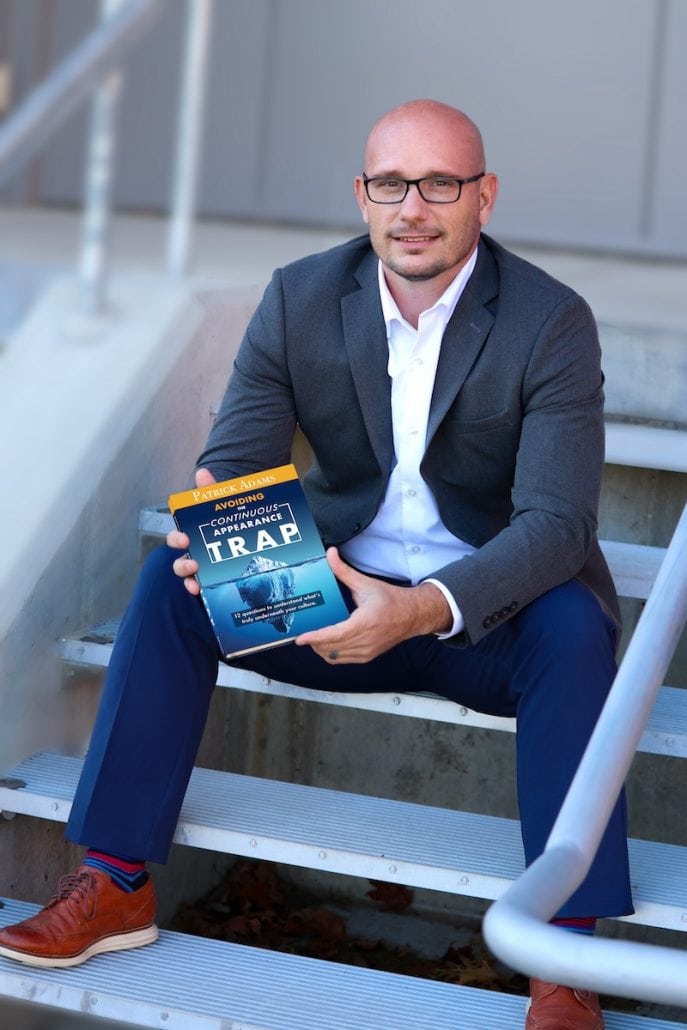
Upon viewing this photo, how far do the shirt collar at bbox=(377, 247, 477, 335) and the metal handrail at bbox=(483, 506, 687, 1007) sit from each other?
0.69 m

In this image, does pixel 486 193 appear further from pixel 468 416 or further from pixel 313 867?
pixel 313 867

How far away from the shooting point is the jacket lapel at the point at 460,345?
2188mm

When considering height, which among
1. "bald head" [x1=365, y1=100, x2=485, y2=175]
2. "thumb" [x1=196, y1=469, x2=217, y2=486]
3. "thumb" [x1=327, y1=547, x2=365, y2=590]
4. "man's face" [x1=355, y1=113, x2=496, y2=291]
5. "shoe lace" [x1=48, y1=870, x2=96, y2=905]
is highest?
"bald head" [x1=365, y1=100, x2=485, y2=175]

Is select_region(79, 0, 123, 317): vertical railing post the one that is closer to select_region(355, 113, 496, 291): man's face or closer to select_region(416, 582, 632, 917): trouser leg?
select_region(355, 113, 496, 291): man's face

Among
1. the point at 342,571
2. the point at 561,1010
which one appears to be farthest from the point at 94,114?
the point at 561,1010

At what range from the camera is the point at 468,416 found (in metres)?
2.20

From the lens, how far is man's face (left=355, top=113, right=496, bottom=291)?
2135mm

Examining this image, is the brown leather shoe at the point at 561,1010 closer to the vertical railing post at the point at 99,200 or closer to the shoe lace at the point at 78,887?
the shoe lace at the point at 78,887

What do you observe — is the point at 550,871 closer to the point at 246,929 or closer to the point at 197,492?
the point at 197,492

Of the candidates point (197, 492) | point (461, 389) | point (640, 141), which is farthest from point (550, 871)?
point (640, 141)

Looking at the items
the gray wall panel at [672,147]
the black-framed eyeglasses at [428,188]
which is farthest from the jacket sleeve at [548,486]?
the gray wall panel at [672,147]

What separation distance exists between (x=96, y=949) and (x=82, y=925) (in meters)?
0.05

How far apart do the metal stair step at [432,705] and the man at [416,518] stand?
40 mm

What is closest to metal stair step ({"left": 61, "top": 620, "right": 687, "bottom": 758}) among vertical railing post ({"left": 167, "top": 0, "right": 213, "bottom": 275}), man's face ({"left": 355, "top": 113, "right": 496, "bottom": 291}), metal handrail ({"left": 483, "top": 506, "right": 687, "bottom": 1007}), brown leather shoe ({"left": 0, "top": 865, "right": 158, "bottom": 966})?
brown leather shoe ({"left": 0, "top": 865, "right": 158, "bottom": 966})
